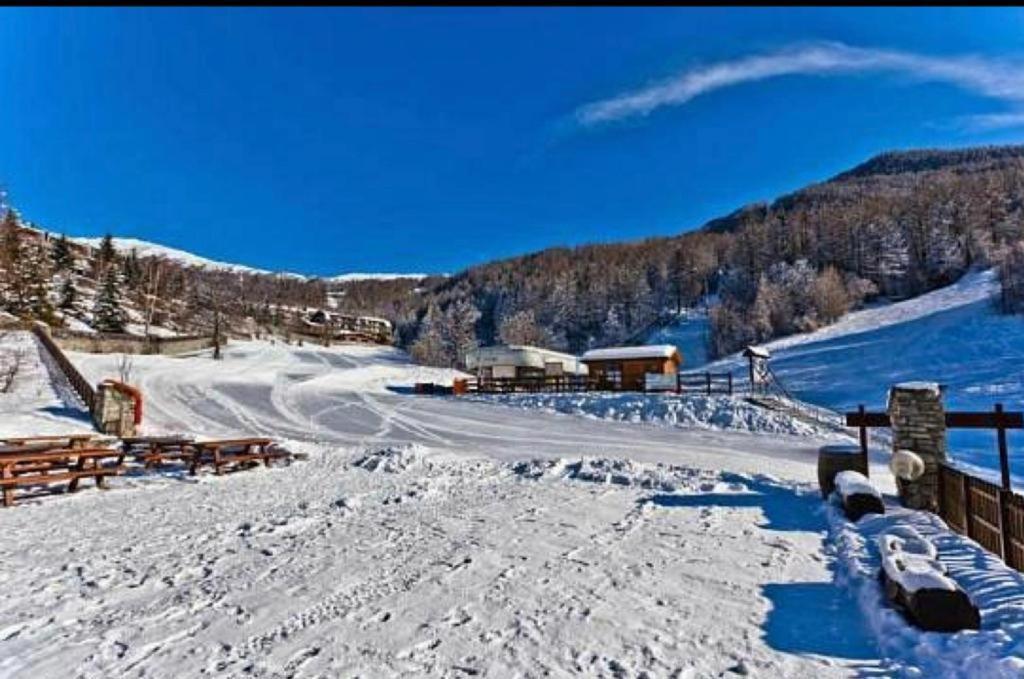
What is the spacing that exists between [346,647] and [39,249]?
76745 mm

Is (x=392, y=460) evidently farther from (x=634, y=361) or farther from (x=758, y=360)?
(x=634, y=361)

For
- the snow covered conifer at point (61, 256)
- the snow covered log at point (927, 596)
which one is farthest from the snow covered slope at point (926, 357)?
the snow covered conifer at point (61, 256)

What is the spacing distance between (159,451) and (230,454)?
5.57 feet

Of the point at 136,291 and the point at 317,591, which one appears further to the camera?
the point at 136,291

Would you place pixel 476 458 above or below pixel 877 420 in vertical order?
below

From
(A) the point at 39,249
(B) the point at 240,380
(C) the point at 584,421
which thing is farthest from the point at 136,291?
(C) the point at 584,421

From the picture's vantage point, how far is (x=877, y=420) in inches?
490

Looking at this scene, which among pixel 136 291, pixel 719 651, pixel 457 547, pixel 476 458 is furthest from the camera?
pixel 136 291

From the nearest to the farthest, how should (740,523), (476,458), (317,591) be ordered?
(317,591) < (740,523) < (476,458)

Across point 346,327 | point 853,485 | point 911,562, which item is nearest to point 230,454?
point 853,485

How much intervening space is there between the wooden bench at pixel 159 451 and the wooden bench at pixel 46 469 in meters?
1.21

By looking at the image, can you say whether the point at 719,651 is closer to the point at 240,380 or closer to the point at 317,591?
the point at 317,591

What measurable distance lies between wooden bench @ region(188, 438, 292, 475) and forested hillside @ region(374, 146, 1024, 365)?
59626 mm

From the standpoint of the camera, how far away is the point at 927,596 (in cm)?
525
